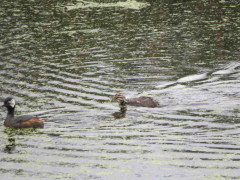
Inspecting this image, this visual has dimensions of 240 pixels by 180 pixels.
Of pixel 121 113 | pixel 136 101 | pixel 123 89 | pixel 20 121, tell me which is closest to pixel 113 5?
pixel 123 89

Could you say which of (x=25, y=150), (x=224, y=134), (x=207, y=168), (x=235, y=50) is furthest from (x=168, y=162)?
(x=235, y=50)

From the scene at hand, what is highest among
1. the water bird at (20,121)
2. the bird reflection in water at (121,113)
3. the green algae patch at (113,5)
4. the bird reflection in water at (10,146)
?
the green algae patch at (113,5)

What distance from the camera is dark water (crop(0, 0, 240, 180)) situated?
11719 millimetres

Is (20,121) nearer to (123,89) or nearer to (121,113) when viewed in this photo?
(121,113)

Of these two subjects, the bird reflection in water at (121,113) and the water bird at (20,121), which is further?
the bird reflection in water at (121,113)

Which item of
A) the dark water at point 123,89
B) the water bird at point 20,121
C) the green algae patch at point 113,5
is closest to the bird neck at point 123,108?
the dark water at point 123,89

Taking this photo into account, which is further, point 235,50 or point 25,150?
point 235,50

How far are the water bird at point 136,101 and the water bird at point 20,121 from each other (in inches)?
94.6

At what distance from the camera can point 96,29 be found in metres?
26.4

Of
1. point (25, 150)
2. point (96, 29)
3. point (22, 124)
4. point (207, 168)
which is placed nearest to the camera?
point (207, 168)

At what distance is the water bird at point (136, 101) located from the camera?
50.7ft

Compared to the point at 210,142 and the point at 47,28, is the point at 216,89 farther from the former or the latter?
the point at 47,28

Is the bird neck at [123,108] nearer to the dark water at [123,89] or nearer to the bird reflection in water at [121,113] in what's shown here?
the bird reflection in water at [121,113]

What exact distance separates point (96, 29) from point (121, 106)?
1116 cm
